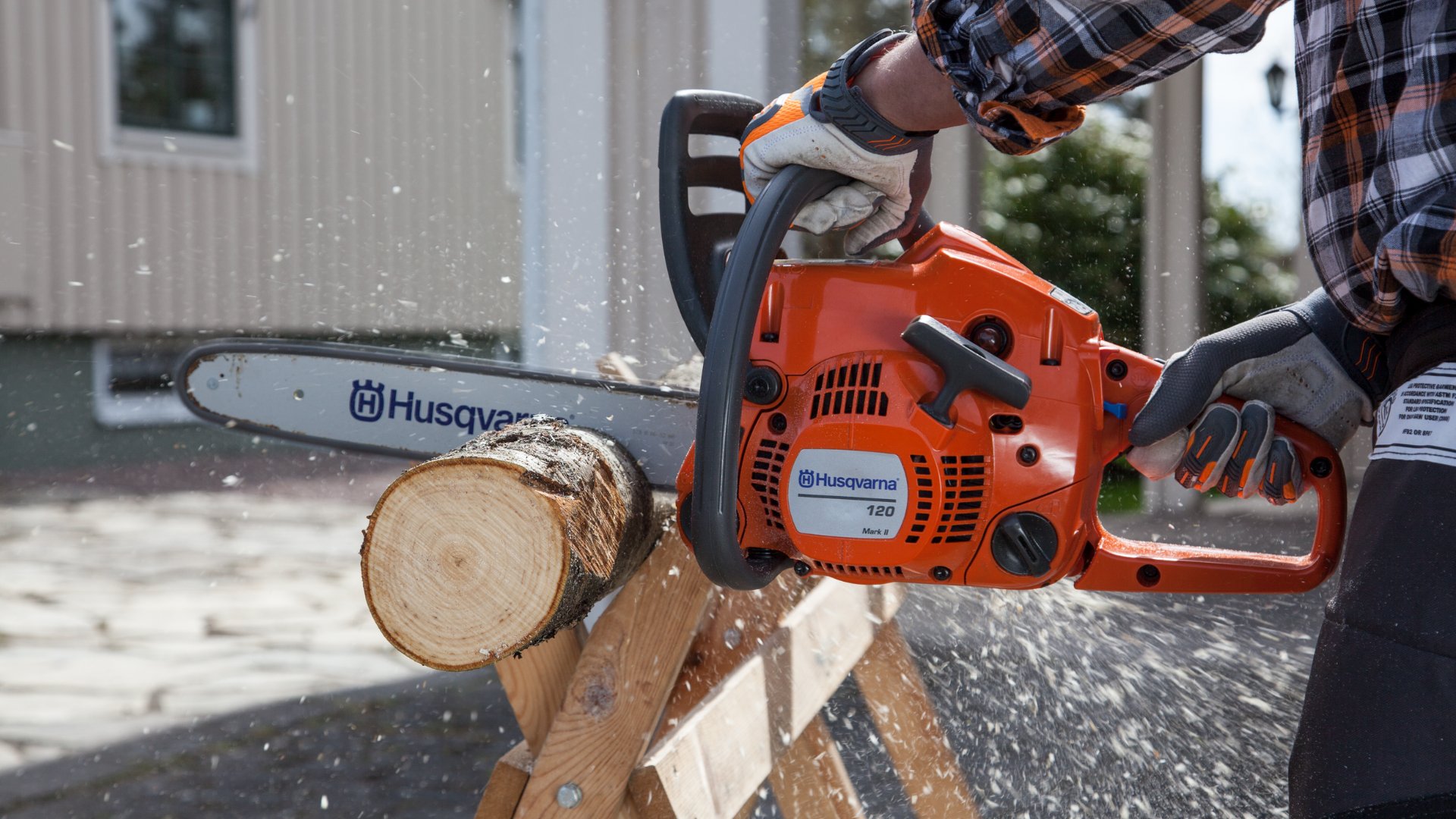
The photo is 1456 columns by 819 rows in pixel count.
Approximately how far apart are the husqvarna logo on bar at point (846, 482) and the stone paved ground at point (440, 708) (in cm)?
119

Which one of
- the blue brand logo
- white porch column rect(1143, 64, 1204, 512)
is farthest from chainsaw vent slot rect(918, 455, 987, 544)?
white porch column rect(1143, 64, 1204, 512)

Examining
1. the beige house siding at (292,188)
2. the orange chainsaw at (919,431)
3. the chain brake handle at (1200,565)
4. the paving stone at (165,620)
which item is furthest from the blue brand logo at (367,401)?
the beige house siding at (292,188)

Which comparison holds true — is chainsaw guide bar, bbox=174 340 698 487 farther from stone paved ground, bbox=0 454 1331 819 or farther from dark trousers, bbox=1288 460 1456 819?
stone paved ground, bbox=0 454 1331 819

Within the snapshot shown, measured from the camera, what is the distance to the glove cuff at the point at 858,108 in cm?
113

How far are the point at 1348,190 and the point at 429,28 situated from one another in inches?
320

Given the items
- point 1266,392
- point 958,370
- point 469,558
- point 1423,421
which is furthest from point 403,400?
point 1423,421

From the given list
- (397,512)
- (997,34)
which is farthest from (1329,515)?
(397,512)

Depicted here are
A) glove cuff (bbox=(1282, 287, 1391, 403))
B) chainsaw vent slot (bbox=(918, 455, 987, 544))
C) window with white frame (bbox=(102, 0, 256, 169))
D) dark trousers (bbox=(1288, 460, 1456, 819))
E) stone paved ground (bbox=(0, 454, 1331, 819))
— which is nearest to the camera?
dark trousers (bbox=(1288, 460, 1456, 819))

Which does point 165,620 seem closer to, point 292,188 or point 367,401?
point 367,401

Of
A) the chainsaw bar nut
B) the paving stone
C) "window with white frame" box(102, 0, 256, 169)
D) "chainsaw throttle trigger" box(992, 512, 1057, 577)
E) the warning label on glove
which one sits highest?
"window with white frame" box(102, 0, 256, 169)

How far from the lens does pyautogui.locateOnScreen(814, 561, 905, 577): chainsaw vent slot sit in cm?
120

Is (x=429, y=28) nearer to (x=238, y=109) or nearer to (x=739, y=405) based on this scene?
(x=238, y=109)

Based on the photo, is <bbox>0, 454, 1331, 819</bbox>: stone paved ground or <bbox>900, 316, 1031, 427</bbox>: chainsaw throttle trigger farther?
A: <bbox>0, 454, 1331, 819</bbox>: stone paved ground

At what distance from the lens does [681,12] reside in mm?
2916
